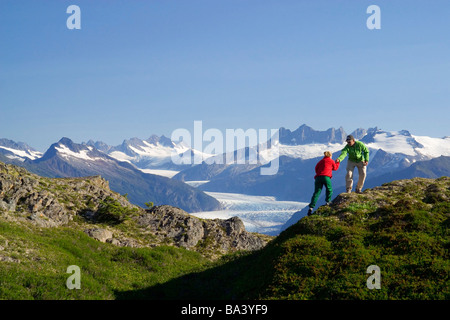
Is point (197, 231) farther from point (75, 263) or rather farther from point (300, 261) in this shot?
point (300, 261)

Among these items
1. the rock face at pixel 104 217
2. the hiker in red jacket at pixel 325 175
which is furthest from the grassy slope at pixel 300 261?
the rock face at pixel 104 217

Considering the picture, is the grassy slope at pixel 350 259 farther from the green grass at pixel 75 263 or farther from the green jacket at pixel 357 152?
the green jacket at pixel 357 152

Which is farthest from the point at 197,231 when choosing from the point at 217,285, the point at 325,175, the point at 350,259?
the point at 350,259

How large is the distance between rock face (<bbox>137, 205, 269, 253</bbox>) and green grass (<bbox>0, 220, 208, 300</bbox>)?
543 centimetres

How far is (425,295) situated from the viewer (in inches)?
560

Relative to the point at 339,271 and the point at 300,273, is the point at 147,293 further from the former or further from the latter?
the point at 339,271

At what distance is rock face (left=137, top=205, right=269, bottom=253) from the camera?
133ft

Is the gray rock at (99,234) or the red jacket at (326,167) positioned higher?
the red jacket at (326,167)

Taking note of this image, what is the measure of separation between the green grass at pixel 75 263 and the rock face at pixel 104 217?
141 inches

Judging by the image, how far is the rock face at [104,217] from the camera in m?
34.1

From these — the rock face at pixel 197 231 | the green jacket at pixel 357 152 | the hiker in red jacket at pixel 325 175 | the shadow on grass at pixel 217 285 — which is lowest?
the rock face at pixel 197 231

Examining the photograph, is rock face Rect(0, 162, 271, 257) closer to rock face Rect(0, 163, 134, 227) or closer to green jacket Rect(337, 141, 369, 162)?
rock face Rect(0, 163, 134, 227)

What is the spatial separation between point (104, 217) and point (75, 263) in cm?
1612
